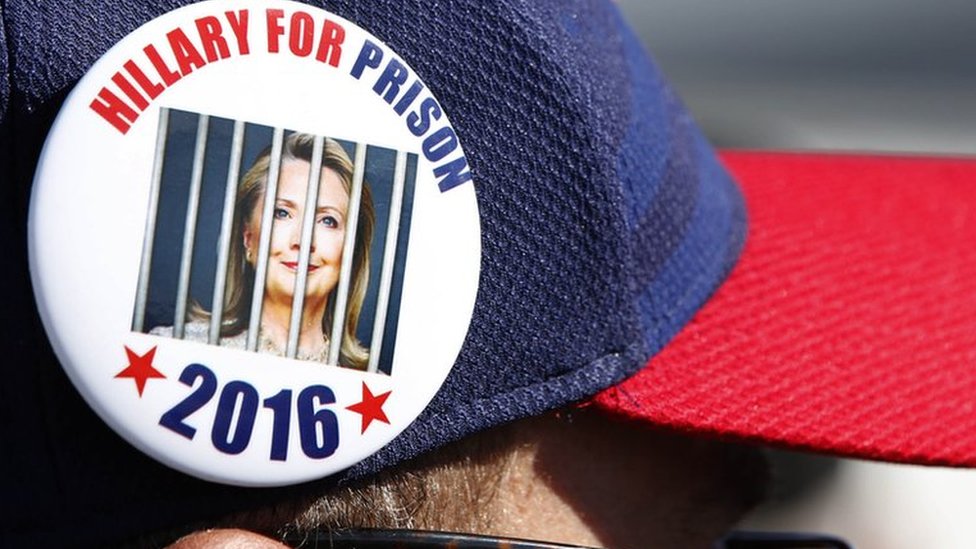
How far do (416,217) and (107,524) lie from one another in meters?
0.28

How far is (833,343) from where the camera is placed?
1012 mm

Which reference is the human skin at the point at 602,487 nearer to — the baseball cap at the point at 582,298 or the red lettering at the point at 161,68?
the baseball cap at the point at 582,298

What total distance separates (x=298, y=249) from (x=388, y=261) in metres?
0.06

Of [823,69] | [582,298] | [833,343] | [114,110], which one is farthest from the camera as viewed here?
[823,69]

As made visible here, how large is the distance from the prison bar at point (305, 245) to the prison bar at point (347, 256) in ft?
0.07

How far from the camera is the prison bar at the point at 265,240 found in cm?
78

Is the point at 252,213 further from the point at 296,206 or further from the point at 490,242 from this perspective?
the point at 490,242

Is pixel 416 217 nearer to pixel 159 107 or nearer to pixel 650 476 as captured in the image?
pixel 159 107

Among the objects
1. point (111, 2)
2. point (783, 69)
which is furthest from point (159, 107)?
point (783, 69)

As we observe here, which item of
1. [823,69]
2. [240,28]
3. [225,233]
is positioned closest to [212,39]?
[240,28]

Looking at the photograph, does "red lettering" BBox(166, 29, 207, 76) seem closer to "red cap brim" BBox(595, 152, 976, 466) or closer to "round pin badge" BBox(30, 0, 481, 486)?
"round pin badge" BBox(30, 0, 481, 486)

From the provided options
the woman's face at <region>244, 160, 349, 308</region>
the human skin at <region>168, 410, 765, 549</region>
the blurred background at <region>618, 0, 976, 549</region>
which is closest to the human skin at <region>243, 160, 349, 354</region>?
the woman's face at <region>244, 160, 349, 308</region>

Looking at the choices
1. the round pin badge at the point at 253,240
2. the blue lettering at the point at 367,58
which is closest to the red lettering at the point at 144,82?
the round pin badge at the point at 253,240

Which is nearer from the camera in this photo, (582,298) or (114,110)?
(114,110)
